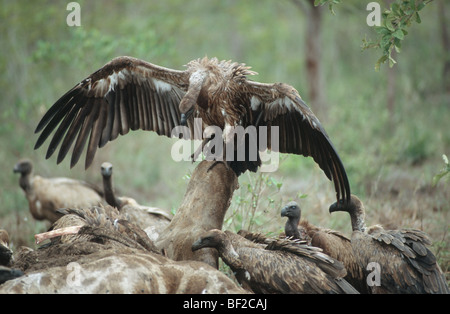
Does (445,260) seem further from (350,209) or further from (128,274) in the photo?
(128,274)

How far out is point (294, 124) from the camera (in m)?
5.12

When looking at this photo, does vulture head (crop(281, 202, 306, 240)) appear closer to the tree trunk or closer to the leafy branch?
the tree trunk

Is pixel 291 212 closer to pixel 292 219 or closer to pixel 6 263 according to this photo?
pixel 292 219

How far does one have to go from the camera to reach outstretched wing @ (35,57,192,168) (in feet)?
18.3

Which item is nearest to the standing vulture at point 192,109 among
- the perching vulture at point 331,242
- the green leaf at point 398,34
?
the perching vulture at point 331,242

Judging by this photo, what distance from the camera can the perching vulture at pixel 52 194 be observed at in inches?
317

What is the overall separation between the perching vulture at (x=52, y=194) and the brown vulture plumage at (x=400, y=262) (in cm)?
427

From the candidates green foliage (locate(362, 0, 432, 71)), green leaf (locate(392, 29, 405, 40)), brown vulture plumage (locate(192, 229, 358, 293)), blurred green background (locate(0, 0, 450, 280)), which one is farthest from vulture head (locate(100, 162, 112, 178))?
green leaf (locate(392, 29, 405, 40))

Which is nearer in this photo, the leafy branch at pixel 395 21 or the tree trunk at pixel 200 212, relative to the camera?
the leafy branch at pixel 395 21

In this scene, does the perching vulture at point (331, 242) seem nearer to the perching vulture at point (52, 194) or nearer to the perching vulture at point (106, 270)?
the perching vulture at point (106, 270)

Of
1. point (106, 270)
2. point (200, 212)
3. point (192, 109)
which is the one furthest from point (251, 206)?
point (106, 270)

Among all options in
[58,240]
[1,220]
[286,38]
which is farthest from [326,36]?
[58,240]
